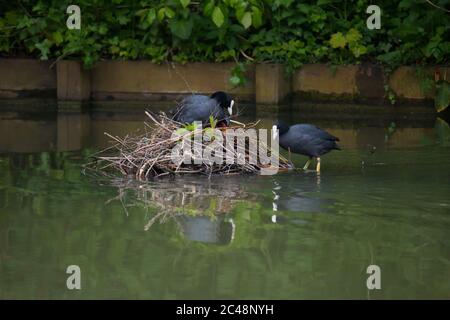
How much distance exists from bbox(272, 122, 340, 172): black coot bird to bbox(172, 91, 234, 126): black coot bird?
66 centimetres

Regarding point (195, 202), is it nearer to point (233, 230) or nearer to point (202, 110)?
point (233, 230)

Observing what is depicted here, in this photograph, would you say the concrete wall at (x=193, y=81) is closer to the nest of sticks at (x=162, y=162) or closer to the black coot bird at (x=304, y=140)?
the black coot bird at (x=304, y=140)

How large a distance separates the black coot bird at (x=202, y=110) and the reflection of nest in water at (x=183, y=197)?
3.37 ft

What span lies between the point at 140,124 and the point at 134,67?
6.63 feet

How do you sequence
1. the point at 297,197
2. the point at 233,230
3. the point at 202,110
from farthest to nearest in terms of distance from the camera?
the point at 202,110 < the point at 297,197 < the point at 233,230

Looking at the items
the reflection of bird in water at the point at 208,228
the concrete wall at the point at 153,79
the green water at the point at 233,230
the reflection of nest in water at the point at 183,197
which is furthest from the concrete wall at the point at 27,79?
the reflection of bird in water at the point at 208,228

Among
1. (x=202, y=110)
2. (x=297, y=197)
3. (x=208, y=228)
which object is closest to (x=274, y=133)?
(x=202, y=110)

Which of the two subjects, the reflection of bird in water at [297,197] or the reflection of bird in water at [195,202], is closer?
the reflection of bird in water at [195,202]

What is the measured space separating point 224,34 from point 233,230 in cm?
737

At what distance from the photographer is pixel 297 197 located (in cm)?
788

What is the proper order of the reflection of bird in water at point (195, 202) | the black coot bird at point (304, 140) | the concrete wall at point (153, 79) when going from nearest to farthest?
the reflection of bird in water at point (195, 202)
the black coot bird at point (304, 140)
the concrete wall at point (153, 79)

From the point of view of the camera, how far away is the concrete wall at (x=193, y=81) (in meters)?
13.4

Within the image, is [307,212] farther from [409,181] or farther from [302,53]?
[302,53]
